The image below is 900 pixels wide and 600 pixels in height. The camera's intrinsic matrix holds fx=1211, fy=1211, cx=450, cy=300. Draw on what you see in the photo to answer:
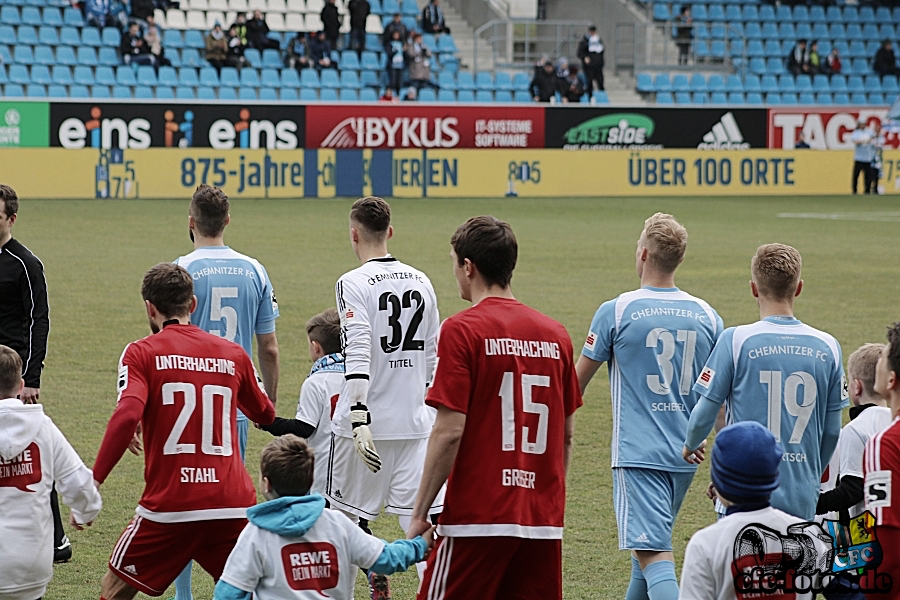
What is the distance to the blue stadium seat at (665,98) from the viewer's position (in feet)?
117

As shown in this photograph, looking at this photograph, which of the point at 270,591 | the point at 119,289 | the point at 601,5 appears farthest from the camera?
the point at 601,5

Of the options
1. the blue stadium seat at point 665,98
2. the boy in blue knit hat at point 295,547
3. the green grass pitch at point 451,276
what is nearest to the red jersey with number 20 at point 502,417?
the boy in blue knit hat at point 295,547

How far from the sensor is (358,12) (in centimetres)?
3356

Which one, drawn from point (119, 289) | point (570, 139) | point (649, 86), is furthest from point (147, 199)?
point (649, 86)

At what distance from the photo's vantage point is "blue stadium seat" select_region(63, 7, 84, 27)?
32.4 m

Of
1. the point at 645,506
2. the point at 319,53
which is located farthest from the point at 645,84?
the point at 645,506

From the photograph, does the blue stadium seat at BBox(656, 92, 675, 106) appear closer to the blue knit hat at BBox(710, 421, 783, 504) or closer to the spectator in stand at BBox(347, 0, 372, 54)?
the spectator in stand at BBox(347, 0, 372, 54)

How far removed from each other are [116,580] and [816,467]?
2691mm

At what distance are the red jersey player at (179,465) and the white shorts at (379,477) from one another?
38.4 inches

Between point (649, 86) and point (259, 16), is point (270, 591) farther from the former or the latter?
point (649, 86)

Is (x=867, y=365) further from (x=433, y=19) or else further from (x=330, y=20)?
(x=433, y=19)

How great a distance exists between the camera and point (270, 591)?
3.82 metres

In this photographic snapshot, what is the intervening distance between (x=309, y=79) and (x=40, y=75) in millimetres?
6882

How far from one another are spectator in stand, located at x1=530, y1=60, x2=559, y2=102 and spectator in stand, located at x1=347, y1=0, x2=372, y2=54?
515 cm
